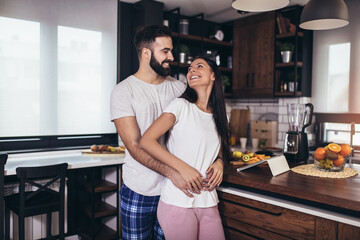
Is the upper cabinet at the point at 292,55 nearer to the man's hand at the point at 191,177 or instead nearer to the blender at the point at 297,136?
the blender at the point at 297,136

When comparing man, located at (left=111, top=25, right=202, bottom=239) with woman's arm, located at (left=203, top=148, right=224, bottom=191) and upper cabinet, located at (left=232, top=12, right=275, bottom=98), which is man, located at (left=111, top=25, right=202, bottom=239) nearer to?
woman's arm, located at (left=203, top=148, right=224, bottom=191)

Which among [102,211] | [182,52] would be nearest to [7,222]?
[102,211]

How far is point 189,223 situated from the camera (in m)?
1.57

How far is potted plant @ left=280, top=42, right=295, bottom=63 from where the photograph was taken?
421cm

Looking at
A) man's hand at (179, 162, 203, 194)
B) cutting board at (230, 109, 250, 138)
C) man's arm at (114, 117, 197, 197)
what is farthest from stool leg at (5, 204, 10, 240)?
cutting board at (230, 109, 250, 138)

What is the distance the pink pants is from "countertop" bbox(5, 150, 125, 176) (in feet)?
4.95

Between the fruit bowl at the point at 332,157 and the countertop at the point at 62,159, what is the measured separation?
1829mm

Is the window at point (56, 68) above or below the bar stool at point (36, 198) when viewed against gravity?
above

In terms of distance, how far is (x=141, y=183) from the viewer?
176 cm

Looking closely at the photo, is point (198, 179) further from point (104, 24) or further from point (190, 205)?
point (104, 24)

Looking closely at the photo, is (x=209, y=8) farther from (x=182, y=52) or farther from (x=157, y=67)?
(x=157, y=67)

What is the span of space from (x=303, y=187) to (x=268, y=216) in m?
0.26

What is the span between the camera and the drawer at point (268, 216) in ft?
5.38

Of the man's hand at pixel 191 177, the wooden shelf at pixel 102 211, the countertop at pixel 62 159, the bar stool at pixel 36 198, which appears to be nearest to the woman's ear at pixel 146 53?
the man's hand at pixel 191 177
